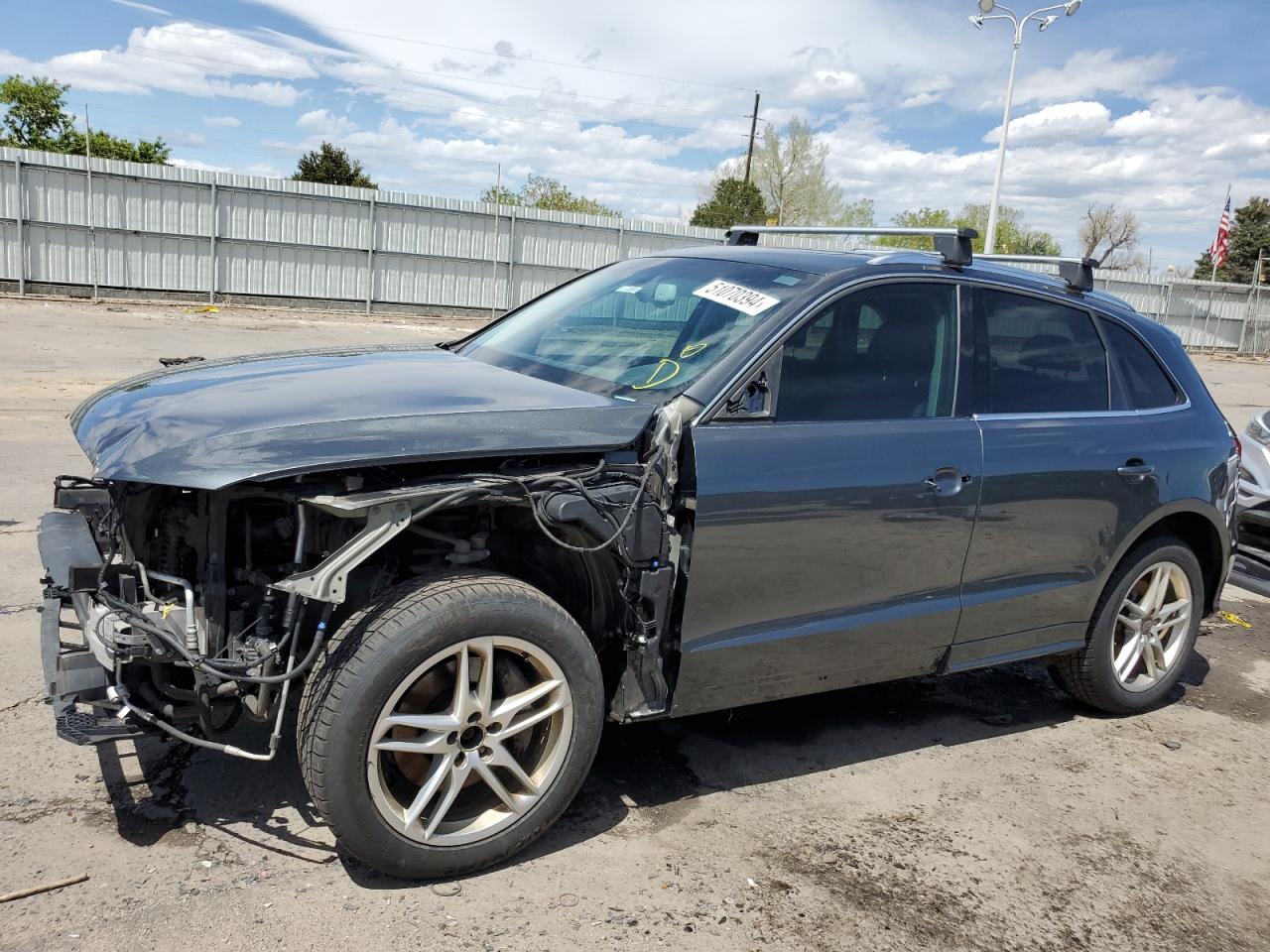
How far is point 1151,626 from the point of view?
469cm

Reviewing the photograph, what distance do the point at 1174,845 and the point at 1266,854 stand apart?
314mm

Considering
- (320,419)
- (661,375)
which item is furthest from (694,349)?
(320,419)

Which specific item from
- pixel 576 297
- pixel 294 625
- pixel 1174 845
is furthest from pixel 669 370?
pixel 1174 845

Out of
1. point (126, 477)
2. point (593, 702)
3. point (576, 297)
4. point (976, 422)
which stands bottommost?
point (593, 702)

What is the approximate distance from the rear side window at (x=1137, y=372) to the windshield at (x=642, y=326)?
163 cm

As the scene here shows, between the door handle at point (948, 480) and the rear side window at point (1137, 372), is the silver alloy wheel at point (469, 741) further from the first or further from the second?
the rear side window at point (1137, 372)

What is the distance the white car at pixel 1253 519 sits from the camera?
6.27 m

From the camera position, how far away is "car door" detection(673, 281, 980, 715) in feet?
10.8

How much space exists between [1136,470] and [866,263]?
4.87 feet

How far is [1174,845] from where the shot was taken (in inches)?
143

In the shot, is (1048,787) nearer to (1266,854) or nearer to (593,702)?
(1266,854)

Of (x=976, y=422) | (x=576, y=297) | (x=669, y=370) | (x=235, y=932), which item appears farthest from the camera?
(x=576, y=297)

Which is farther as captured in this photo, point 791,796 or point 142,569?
point 791,796

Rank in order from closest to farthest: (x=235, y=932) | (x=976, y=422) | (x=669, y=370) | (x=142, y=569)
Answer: (x=235, y=932) < (x=142, y=569) < (x=669, y=370) < (x=976, y=422)
